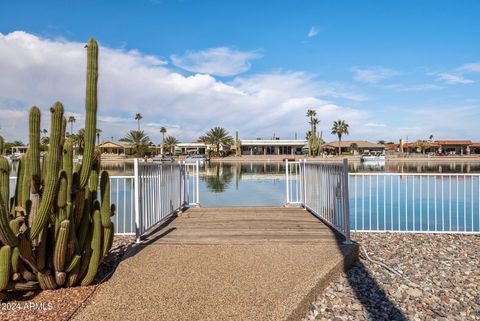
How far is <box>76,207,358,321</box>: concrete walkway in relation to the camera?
9.60 feet

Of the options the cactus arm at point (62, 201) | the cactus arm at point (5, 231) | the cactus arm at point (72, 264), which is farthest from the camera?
the cactus arm at point (72, 264)

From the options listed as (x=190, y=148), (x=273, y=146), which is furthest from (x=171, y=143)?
(x=273, y=146)

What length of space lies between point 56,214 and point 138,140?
219ft

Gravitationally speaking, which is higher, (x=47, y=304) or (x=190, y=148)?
(x=190, y=148)

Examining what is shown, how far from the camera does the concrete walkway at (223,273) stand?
2926 mm

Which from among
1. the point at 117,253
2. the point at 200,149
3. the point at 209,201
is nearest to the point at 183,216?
the point at 117,253

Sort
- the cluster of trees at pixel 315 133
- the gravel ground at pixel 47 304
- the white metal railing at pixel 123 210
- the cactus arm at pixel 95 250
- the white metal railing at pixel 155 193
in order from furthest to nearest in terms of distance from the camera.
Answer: the cluster of trees at pixel 315 133 → the white metal railing at pixel 123 210 → the white metal railing at pixel 155 193 → the cactus arm at pixel 95 250 → the gravel ground at pixel 47 304

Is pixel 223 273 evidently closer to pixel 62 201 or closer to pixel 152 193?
pixel 62 201

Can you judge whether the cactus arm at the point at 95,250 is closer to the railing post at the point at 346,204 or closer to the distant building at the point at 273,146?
the railing post at the point at 346,204

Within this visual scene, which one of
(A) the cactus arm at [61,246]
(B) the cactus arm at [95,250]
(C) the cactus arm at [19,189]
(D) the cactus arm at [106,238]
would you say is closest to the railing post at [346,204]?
(D) the cactus arm at [106,238]

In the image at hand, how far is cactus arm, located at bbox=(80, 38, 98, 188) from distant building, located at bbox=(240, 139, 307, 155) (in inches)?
2576

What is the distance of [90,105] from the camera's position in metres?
3.64

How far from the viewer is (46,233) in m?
3.40

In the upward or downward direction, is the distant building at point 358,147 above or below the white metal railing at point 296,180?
above
